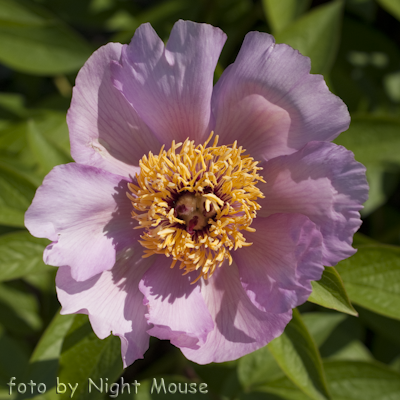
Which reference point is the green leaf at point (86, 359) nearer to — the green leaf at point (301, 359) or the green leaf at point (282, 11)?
the green leaf at point (301, 359)

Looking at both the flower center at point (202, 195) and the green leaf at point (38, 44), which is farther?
the green leaf at point (38, 44)

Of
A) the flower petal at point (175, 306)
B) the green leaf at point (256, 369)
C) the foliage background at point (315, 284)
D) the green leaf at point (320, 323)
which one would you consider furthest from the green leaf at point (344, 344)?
the flower petal at point (175, 306)

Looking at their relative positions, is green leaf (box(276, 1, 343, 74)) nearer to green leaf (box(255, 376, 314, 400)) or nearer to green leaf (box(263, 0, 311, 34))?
green leaf (box(263, 0, 311, 34))

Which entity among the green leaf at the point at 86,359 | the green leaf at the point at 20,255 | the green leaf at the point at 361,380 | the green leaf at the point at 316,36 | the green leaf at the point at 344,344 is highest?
the green leaf at the point at 316,36

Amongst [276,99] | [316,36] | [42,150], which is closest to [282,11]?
[316,36]

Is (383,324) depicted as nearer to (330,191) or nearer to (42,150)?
(330,191)

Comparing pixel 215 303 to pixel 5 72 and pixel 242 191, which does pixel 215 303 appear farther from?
pixel 5 72

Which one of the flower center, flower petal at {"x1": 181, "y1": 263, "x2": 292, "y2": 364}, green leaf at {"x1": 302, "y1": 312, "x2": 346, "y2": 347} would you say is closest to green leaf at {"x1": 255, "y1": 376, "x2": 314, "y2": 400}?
green leaf at {"x1": 302, "y1": 312, "x2": 346, "y2": 347}
